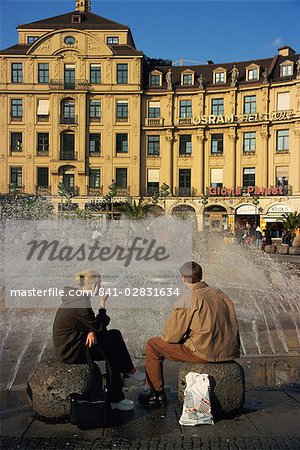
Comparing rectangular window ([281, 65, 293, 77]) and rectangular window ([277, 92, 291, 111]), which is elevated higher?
rectangular window ([281, 65, 293, 77])

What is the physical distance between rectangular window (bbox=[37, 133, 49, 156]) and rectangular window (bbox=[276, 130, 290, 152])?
898 inches

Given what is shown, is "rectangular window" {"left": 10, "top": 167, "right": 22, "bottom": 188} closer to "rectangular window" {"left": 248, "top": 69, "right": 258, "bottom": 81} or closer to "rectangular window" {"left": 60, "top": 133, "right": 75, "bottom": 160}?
"rectangular window" {"left": 60, "top": 133, "right": 75, "bottom": 160}

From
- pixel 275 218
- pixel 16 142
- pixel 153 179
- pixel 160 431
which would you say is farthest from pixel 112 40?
pixel 160 431

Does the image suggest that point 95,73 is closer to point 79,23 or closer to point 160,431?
point 79,23

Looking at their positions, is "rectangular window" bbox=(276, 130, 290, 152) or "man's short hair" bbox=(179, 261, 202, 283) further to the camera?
"rectangular window" bbox=(276, 130, 290, 152)

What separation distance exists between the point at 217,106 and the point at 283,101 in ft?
21.5

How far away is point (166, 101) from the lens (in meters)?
57.2

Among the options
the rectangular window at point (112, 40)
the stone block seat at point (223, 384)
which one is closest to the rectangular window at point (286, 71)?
the rectangular window at point (112, 40)

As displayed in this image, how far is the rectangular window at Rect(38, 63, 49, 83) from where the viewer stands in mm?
56406

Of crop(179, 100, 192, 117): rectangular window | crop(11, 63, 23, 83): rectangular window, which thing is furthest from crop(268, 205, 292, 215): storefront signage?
crop(11, 63, 23, 83): rectangular window

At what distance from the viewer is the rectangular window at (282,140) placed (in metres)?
54.1

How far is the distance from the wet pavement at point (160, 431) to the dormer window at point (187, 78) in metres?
54.8

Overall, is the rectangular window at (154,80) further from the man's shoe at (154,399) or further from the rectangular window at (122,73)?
the man's shoe at (154,399)

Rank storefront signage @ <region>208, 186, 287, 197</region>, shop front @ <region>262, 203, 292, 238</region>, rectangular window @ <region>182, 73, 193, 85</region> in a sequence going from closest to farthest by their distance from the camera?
shop front @ <region>262, 203, 292, 238</region>, storefront signage @ <region>208, 186, 287, 197</region>, rectangular window @ <region>182, 73, 193, 85</region>
